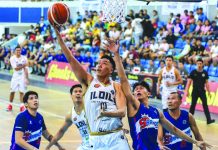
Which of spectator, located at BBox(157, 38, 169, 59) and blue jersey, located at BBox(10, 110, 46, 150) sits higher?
spectator, located at BBox(157, 38, 169, 59)

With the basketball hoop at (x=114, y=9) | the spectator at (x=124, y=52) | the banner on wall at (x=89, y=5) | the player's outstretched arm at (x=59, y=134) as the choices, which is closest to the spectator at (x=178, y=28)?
the spectator at (x=124, y=52)

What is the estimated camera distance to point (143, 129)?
5660 millimetres

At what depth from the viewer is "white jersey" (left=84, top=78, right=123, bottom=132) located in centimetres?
561

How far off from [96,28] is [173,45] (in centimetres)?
570

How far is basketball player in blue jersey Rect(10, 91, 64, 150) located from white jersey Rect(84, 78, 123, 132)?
924 millimetres

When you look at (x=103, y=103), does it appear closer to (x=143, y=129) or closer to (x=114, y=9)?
(x=143, y=129)

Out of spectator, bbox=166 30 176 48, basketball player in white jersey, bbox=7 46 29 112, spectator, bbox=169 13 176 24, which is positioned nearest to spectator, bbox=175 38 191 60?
spectator, bbox=166 30 176 48

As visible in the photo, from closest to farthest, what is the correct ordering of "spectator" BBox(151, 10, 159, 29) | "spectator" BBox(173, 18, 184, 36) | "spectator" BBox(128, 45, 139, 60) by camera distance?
"spectator" BBox(128, 45, 139, 60) → "spectator" BBox(173, 18, 184, 36) → "spectator" BBox(151, 10, 159, 29)

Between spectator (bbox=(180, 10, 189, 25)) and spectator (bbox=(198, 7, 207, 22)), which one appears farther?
spectator (bbox=(180, 10, 189, 25))

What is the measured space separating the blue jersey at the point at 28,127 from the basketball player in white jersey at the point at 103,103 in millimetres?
1022

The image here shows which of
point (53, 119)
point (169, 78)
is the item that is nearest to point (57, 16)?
point (169, 78)

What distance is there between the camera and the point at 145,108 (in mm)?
5727

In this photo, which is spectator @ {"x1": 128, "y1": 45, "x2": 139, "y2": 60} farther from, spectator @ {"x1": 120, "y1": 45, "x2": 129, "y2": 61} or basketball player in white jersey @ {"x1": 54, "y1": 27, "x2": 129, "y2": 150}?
basketball player in white jersey @ {"x1": 54, "y1": 27, "x2": 129, "y2": 150}

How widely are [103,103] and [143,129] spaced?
1.82 feet
